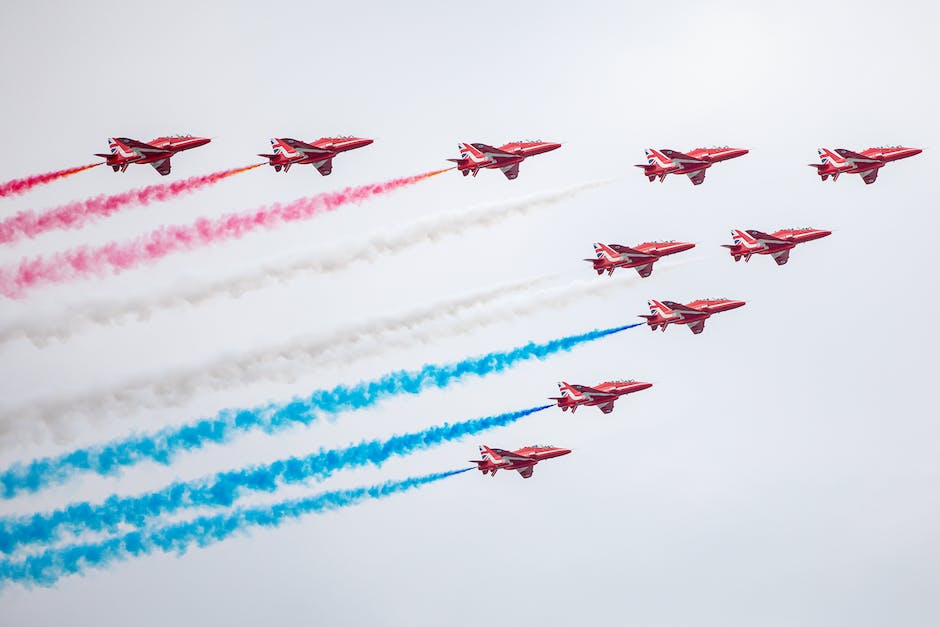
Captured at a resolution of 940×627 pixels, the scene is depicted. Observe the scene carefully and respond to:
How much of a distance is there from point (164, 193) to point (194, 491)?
Result: 16911mm

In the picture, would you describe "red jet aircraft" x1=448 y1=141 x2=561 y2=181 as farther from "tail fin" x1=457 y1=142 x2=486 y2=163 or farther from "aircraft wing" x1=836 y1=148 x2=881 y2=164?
"aircraft wing" x1=836 y1=148 x2=881 y2=164

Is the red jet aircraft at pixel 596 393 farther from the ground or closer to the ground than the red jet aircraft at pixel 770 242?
closer to the ground

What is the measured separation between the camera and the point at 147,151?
9306 cm

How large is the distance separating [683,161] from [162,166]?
96.3 ft

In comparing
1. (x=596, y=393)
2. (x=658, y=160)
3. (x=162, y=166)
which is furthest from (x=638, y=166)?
(x=162, y=166)

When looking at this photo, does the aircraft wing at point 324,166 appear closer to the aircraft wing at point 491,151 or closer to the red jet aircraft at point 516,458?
the aircraft wing at point 491,151

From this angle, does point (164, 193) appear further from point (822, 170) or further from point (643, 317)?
point (822, 170)

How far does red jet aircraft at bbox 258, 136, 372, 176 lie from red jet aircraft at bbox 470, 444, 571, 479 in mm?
18754

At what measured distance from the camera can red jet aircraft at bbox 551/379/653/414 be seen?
9838 centimetres

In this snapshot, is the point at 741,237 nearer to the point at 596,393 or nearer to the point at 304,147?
the point at 596,393

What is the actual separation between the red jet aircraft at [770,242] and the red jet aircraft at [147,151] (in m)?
31.0

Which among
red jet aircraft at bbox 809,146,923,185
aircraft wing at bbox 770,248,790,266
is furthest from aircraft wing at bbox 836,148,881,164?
aircraft wing at bbox 770,248,790,266

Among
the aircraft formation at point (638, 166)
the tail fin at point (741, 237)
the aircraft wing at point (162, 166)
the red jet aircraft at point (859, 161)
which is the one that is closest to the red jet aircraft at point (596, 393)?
the aircraft formation at point (638, 166)

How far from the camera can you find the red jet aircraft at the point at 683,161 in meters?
99.4
